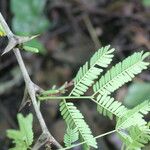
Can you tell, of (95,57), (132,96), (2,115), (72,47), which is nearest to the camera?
(95,57)

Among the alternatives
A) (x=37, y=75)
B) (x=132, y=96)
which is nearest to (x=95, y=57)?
(x=132, y=96)

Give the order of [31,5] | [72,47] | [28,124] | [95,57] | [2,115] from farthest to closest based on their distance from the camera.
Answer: [72,47], [31,5], [2,115], [95,57], [28,124]

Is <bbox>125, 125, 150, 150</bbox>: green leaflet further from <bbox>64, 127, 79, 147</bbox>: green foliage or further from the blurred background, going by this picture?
the blurred background

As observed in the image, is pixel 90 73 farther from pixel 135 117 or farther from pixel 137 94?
pixel 137 94

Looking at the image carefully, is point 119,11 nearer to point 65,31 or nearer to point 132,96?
point 65,31

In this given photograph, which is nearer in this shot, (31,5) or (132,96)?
(132,96)

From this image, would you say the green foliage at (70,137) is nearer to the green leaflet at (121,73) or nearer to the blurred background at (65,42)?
the green leaflet at (121,73)

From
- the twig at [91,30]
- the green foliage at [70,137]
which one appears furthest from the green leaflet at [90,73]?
the twig at [91,30]
